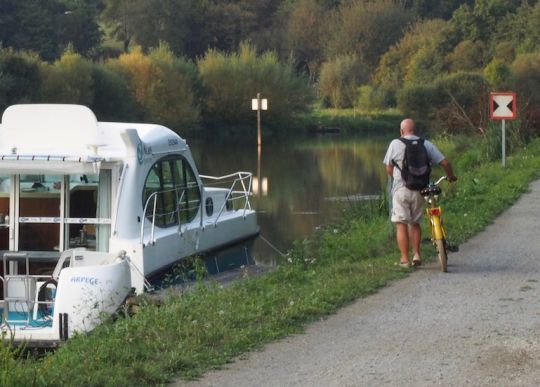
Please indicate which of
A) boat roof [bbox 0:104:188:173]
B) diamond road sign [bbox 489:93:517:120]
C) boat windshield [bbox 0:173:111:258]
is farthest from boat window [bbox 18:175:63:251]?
diamond road sign [bbox 489:93:517:120]

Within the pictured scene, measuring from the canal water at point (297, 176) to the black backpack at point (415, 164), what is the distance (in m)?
7.29

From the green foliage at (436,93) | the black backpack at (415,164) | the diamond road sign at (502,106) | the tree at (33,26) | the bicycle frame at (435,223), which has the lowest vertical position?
the bicycle frame at (435,223)

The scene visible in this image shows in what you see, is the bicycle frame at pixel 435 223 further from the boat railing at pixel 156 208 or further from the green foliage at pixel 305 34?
the green foliage at pixel 305 34

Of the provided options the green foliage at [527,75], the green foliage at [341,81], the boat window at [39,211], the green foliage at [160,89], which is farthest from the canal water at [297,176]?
the green foliage at [341,81]

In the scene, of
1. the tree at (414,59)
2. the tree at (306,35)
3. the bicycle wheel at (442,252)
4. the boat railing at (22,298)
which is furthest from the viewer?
the tree at (306,35)

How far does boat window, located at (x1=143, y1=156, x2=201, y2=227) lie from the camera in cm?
1614

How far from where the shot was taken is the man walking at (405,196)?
13570 mm

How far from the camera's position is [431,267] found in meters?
13.8

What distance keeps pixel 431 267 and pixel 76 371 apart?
6030 mm

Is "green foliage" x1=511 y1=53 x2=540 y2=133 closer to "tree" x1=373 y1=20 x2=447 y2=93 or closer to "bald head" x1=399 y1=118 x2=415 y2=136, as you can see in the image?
"tree" x1=373 y1=20 x2=447 y2=93

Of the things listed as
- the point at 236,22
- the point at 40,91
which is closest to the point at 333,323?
the point at 40,91

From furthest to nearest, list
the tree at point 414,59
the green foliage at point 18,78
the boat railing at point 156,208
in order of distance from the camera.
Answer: the tree at point 414,59 → the green foliage at point 18,78 → the boat railing at point 156,208

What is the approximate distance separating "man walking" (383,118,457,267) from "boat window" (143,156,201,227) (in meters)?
3.42

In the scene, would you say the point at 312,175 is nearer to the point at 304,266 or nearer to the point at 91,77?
the point at 304,266
